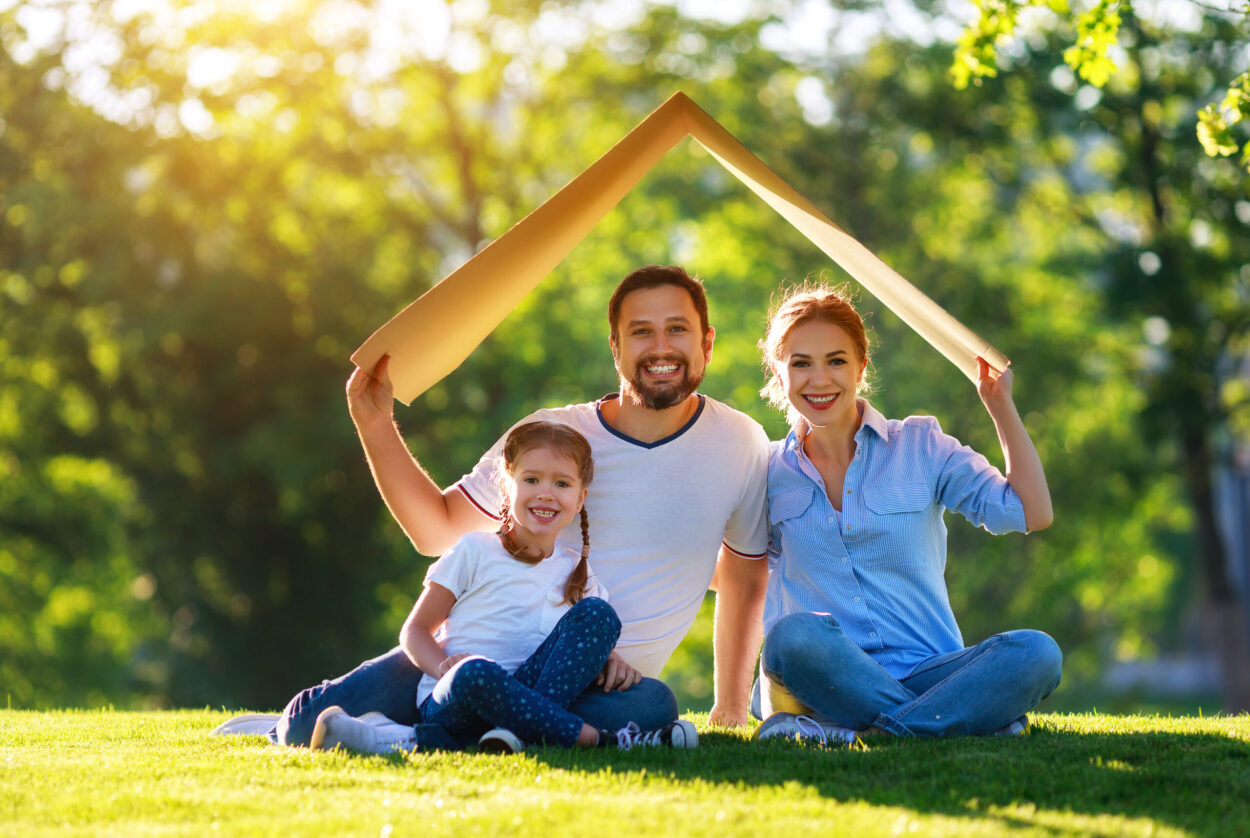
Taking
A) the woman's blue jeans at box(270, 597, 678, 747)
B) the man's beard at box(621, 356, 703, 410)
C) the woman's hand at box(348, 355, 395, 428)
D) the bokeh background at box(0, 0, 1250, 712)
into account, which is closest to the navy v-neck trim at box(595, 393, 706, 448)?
the man's beard at box(621, 356, 703, 410)

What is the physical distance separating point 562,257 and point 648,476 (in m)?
0.93

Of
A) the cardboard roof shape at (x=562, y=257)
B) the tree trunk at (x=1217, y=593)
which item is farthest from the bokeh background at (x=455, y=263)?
the cardboard roof shape at (x=562, y=257)

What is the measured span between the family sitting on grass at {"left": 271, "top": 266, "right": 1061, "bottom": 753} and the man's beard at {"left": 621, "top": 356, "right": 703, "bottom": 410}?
0.01 m

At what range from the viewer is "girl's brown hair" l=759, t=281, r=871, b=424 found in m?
4.77

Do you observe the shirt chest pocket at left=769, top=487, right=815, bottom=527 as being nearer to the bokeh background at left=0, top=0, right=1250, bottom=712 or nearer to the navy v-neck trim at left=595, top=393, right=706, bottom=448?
the navy v-neck trim at left=595, top=393, right=706, bottom=448

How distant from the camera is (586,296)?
21.7 m

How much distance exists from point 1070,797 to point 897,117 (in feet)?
50.0

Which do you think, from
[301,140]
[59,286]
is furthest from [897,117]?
[59,286]

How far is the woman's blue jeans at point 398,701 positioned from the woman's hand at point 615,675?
0.07 ft

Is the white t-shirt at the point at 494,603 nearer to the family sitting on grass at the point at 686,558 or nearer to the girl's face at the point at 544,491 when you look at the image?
the family sitting on grass at the point at 686,558

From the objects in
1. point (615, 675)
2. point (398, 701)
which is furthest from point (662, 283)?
point (398, 701)

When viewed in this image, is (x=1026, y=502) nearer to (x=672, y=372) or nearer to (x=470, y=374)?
(x=672, y=372)

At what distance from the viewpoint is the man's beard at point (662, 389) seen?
4.89 metres

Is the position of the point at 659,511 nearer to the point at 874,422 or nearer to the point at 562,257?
the point at 874,422
